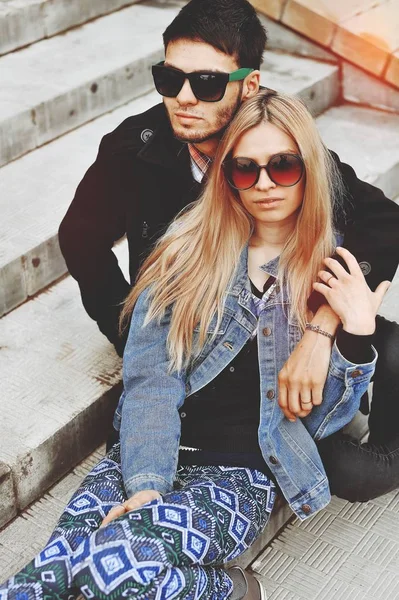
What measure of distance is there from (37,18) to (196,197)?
236cm

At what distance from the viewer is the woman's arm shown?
2.47 m

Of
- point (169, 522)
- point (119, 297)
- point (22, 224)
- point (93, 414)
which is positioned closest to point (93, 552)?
point (169, 522)

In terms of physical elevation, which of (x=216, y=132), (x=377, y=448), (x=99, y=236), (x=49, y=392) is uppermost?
(x=216, y=132)

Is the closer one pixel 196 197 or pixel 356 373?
pixel 356 373

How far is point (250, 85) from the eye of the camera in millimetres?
2846

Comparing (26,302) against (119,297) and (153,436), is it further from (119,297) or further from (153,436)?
(153,436)

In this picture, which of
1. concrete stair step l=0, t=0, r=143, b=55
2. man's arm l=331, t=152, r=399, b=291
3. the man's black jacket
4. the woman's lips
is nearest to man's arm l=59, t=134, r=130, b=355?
the man's black jacket

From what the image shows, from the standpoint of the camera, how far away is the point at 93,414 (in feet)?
10.2

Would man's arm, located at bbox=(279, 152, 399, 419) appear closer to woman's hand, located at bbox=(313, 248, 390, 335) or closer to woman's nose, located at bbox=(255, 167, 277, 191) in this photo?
woman's hand, located at bbox=(313, 248, 390, 335)

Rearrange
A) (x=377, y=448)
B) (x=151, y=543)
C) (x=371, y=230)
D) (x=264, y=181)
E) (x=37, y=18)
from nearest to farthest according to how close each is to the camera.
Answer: (x=151, y=543)
(x=264, y=181)
(x=371, y=230)
(x=377, y=448)
(x=37, y=18)

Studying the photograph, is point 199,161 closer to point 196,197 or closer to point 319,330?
point 196,197

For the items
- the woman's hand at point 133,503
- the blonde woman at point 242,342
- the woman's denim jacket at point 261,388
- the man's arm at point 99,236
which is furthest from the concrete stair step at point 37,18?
the woman's hand at point 133,503

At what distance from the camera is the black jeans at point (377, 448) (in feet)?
8.81

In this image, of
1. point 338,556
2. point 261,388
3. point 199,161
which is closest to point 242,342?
point 261,388
